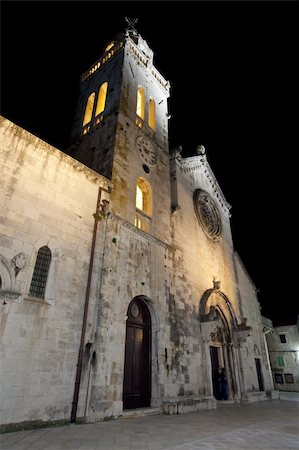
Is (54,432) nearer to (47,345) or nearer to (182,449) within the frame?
(47,345)

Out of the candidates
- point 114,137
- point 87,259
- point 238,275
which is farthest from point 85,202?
point 238,275

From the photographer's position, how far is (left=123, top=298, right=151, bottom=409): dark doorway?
9.77 meters

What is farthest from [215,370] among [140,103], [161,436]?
[140,103]

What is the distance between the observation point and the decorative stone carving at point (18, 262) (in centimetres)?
750

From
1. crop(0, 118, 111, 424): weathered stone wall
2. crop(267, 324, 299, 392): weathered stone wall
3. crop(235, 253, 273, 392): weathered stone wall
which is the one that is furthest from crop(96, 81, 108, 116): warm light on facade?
crop(267, 324, 299, 392): weathered stone wall

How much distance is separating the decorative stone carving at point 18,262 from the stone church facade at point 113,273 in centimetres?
3

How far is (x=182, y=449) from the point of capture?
5.11 metres

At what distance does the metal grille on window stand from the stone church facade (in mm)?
31

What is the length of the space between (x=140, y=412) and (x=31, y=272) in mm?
5928

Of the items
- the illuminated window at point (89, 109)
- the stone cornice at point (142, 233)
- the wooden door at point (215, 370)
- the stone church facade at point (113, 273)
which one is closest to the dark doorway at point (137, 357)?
the stone church facade at point (113, 273)

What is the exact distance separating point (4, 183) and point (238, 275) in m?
17.3

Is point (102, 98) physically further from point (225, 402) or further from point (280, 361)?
point (280, 361)

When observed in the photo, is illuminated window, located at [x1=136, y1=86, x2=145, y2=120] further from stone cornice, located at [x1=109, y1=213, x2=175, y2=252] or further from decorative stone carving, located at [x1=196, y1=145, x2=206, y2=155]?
stone cornice, located at [x1=109, y1=213, x2=175, y2=252]

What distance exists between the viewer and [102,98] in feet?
54.5
